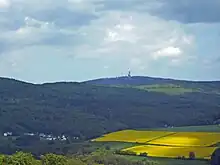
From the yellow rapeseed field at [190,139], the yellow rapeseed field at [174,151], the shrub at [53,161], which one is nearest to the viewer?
the shrub at [53,161]

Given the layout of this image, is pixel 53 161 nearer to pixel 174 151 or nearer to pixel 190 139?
pixel 174 151

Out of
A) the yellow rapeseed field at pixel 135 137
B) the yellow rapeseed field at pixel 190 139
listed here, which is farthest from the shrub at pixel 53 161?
the yellow rapeseed field at pixel 135 137

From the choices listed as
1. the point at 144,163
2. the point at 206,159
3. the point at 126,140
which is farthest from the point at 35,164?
the point at 126,140

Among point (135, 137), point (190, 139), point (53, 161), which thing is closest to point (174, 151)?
point (190, 139)

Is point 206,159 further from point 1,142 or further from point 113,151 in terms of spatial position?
point 1,142

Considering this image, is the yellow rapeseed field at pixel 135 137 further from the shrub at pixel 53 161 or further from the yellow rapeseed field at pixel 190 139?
the shrub at pixel 53 161

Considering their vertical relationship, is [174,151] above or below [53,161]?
below

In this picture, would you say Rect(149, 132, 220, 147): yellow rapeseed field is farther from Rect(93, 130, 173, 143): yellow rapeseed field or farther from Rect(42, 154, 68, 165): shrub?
Rect(42, 154, 68, 165): shrub
